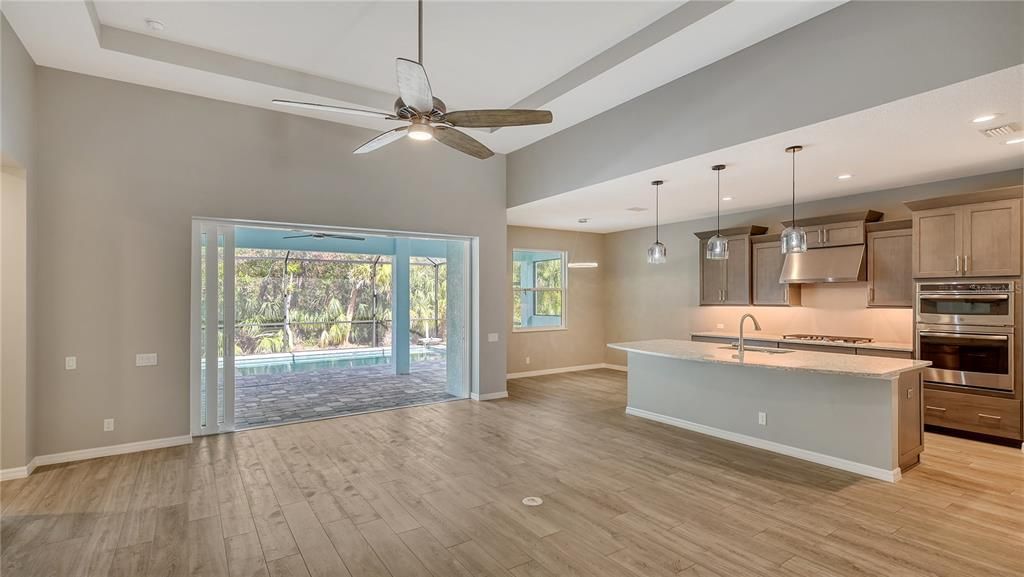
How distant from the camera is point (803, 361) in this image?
4.19 meters

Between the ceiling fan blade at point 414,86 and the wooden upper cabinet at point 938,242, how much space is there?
532 centimetres

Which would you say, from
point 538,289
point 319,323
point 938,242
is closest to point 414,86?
point 938,242

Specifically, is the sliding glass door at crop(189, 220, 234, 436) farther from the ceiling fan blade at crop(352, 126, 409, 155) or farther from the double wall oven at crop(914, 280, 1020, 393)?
the double wall oven at crop(914, 280, 1020, 393)

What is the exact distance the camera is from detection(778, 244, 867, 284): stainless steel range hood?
5.78m

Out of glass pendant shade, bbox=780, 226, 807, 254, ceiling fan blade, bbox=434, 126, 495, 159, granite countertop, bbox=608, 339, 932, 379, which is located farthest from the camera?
glass pendant shade, bbox=780, 226, 807, 254

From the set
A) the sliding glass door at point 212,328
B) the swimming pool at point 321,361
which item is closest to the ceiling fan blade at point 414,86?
the sliding glass door at point 212,328

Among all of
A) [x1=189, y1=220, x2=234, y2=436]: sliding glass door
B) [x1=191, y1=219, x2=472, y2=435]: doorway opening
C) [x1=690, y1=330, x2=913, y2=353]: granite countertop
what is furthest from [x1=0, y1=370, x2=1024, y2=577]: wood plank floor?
[x1=191, y1=219, x2=472, y2=435]: doorway opening

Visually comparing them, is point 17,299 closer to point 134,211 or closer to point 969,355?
point 134,211

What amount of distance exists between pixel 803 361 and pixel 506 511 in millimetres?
2920

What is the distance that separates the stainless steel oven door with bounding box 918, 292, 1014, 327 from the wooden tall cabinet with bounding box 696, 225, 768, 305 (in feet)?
7.18

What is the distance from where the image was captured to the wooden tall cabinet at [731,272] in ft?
23.0

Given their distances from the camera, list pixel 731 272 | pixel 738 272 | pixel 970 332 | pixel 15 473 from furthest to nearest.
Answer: pixel 731 272 < pixel 738 272 < pixel 970 332 < pixel 15 473

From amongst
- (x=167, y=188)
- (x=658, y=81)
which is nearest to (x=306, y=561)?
(x=167, y=188)

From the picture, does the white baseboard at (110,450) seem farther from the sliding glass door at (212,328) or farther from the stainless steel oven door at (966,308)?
the stainless steel oven door at (966,308)
